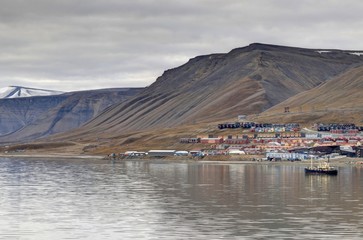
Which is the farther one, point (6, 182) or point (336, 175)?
point (336, 175)

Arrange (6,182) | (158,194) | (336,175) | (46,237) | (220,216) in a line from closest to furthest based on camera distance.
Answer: (46,237)
(220,216)
(158,194)
(6,182)
(336,175)

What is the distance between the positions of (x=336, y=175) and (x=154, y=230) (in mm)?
96334

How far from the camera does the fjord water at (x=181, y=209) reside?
72438 millimetres

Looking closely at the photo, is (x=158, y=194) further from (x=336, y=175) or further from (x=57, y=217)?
(x=336, y=175)

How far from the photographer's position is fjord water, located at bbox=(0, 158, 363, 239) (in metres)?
72.4

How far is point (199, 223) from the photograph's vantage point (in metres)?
78.6

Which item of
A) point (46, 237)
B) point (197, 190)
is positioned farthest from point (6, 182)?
point (46, 237)

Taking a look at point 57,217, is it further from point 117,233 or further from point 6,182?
point 6,182

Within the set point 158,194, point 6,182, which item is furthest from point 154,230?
point 6,182

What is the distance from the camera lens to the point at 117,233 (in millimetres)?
71812

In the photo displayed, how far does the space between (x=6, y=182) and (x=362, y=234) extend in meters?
80.3

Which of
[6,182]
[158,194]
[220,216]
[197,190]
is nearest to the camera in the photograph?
[220,216]

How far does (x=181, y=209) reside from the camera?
3600 inches

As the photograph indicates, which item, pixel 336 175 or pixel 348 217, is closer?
pixel 348 217
